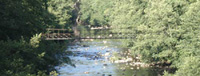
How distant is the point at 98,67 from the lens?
35.7 meters

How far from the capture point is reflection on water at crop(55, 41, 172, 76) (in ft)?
106

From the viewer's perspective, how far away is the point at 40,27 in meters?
21.9

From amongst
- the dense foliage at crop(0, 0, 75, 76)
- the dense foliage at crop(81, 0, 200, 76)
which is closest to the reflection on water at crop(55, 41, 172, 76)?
the dense foliage at crop(81, 0, 200, 76)

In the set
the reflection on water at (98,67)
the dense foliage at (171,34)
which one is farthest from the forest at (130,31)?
the reflection on water at (98,67)

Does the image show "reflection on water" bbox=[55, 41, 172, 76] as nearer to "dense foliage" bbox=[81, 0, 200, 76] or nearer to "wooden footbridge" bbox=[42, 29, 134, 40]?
"dense foliage" bbox=[81, 0, 200, 76]

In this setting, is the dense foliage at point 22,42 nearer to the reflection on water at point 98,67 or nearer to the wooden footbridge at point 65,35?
the wooden footbridge at point 65,35

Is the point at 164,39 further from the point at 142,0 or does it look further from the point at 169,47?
the point at 142,0

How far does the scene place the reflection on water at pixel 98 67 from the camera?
3234cm

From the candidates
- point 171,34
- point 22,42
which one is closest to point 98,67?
point 171,34

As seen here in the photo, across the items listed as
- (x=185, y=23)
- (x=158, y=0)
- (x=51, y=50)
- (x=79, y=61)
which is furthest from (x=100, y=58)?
(x=51, y=50)

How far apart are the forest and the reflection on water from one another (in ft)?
7.32

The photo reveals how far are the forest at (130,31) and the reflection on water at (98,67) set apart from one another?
223 centimetres

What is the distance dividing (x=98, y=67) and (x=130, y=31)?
8.90 m

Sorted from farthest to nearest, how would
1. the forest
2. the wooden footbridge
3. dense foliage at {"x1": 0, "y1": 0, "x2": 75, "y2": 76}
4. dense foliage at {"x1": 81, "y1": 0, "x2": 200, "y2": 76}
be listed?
dense foliage at {"x1": 81, "y1": 0, "x2": 200, "y2": 76} → the wooden footbridge → the forest → dense foliage at {"x1": 0, "y1": 0, "x2": 75, "y2": 76}
